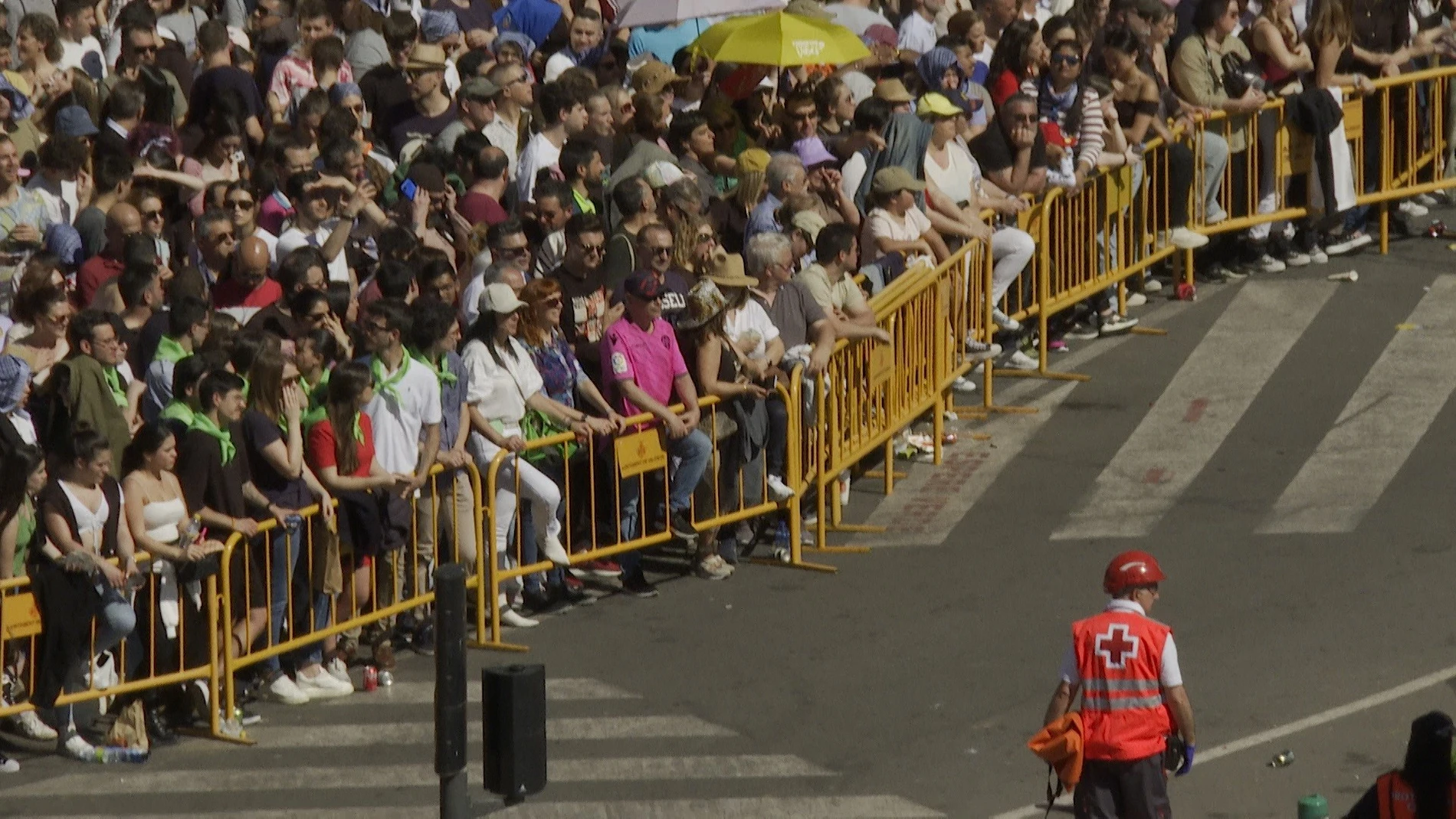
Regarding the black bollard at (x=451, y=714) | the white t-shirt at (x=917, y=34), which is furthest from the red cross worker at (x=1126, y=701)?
the white t-shirt at (x=917, y=34)

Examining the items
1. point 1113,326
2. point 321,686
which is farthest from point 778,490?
point 1113,326

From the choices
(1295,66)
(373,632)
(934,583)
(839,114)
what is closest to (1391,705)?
(934,583)

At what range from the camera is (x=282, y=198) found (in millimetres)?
16656

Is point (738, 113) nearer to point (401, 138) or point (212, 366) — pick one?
point (401, 138)

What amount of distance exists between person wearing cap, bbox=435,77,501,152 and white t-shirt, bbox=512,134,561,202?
0.34 metres

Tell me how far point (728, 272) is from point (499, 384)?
174 centimetres

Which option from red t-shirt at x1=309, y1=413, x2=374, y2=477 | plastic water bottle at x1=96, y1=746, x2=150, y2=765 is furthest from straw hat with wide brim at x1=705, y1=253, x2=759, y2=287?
plastic water bottle at x1=96, y1=746, x2=150, y2=765

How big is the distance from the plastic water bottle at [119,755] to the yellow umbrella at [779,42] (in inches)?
294

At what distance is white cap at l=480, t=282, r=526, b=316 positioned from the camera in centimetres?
1516

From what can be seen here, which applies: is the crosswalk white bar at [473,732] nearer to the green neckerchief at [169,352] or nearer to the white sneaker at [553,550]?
the white sneaker at [553,550]

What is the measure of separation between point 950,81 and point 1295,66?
129 inches

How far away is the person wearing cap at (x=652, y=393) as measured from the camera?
51.4ft

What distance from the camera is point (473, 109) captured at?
18016 mm

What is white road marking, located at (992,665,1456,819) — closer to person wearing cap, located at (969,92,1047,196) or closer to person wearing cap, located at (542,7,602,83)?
person wearing cap, located at (969,92,1047,196)
